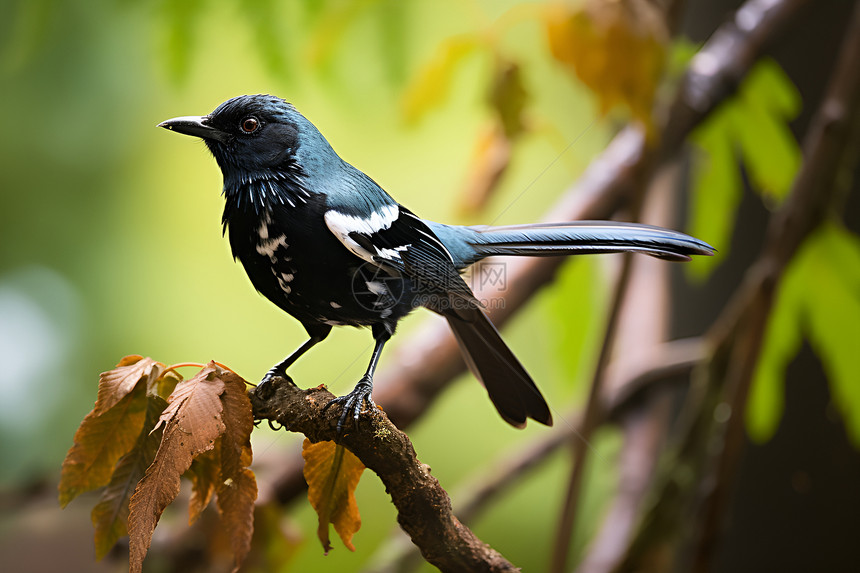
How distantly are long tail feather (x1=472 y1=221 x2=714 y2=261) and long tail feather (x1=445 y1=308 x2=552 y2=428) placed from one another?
92 millimetres

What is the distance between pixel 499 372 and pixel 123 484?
0.47m

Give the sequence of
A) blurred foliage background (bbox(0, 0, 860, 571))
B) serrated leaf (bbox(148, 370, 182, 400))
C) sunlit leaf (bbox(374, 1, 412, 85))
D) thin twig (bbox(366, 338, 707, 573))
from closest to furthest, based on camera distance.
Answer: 1. serrated leaf (bbox(148, 370, 182, 400))
2. sunlit leaf (bbox(374, 1, 412, 85))
3. blurred foliage background (bbox(0, 0, 860, 571))
4. thin twig (bbox(366, 338, 707, 573))

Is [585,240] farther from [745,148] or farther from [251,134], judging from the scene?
[745,148]


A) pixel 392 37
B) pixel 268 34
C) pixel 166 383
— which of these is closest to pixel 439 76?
pixel 392 37

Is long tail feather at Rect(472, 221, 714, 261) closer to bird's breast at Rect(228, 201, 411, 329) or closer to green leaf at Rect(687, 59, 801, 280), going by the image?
bird's breast at Rect(228, 201, 411, 329)

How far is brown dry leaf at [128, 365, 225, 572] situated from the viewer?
0.49 metres

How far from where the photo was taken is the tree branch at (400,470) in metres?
0.61

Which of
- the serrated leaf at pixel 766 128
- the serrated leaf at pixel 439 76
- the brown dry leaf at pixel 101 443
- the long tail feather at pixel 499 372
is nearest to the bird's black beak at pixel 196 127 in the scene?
the brown dry leaf at pixel 101 443

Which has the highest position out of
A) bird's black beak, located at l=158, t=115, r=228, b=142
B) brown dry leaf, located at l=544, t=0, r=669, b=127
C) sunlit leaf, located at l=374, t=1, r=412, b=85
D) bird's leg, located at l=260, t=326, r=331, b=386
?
sunlit leaf, located at l=374, t=1, r=412, b=85

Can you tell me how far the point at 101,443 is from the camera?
585 millimetres

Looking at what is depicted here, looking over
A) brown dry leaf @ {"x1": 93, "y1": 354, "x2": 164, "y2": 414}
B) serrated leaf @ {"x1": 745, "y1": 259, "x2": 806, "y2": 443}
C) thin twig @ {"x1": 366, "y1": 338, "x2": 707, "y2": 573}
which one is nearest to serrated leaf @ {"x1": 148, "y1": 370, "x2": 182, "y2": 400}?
brown dry leaf @ {"x1": 93, "y1": 354, "x2": 164, "y2": 414}

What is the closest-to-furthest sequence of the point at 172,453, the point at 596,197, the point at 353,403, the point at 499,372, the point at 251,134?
the point at 172,453
the point at 353,403
the point at 251,134
the point at 499,372
the point at 596,197

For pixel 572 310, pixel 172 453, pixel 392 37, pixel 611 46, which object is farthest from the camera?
pixel 572 310

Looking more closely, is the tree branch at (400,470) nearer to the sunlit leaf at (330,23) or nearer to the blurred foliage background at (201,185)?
the blurred foliage background at (201,185)
